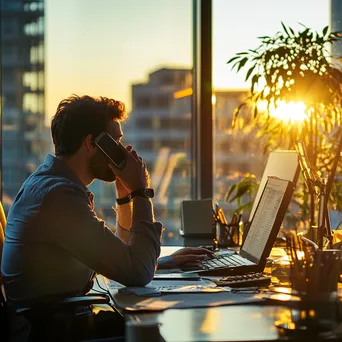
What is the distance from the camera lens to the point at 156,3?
4.87 metres

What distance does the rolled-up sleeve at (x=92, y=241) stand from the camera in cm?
216

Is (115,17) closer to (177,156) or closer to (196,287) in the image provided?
(177,156)

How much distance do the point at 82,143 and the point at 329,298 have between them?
114cm

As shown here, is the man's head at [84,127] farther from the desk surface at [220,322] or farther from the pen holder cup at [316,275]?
the pen holder cup at [316,275]

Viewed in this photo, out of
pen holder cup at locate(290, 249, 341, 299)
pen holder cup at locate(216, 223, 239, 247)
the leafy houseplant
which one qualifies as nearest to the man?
pen holder cup at locate(290, 249, 341, 299)

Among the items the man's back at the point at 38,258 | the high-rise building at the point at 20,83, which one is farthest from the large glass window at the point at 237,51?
the man's back at the point at 38,258

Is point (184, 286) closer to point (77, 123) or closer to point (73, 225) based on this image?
point (73, 225)

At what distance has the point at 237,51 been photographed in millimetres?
4770

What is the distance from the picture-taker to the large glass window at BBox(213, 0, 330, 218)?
4715 mm

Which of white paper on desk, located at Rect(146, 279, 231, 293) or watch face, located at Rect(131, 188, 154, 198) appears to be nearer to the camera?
white paper on desk, located at Rect(146, 279, 231, 293)

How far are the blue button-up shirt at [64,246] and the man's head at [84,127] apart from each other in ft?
0.48

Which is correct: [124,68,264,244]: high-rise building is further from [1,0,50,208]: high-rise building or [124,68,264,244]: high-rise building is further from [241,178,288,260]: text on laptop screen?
[241,178,288,260]: text on laptop screen

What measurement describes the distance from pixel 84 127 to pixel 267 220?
0.68m

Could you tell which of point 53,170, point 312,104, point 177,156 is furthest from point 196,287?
point 177,156
